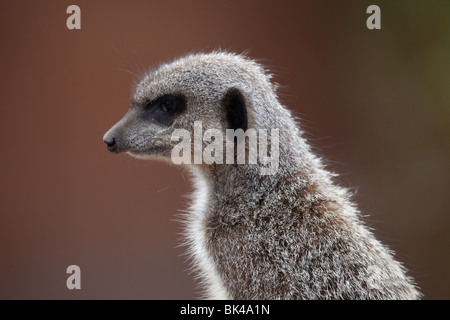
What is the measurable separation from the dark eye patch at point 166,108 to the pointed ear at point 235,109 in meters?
0.17

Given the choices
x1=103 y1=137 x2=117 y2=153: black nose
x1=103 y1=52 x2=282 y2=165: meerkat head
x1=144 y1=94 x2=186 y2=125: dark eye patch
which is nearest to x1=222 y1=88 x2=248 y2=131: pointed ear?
x1=103 y1=52 x2=282 y2=165: meerkat head

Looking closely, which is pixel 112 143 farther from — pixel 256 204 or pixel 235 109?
pixel 256 204

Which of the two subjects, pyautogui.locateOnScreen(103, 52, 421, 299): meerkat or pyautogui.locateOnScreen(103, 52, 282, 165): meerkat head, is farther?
pyautogui.locateOnScreen(103, 52, 282, 165): meerkat head

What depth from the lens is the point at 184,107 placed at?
2268mm

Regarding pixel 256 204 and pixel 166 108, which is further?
pixel 166 108

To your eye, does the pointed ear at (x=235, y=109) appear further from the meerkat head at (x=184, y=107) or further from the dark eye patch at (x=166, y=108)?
the dark eye patch at (x=166, y=108)

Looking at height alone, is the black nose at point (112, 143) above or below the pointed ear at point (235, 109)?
below

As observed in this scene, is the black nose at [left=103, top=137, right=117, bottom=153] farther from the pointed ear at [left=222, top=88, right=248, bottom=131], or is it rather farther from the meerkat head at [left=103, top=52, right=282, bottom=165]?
the pointed ear at [left=222, top=88, right=248, bottom=131]

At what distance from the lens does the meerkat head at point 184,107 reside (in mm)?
2236

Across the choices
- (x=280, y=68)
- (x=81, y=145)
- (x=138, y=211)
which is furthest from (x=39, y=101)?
(x=280, y=68)

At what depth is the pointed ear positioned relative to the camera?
87.4 inches

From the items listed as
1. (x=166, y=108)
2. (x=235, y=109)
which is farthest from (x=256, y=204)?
(x=166, y=108)

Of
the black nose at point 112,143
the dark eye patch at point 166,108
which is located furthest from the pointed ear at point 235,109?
the black nose at point 112,143

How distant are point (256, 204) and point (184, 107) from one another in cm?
47
